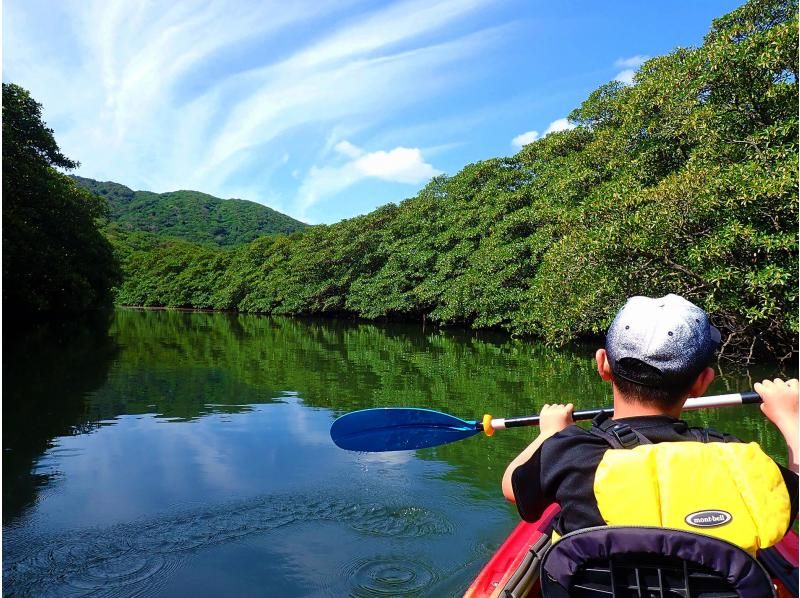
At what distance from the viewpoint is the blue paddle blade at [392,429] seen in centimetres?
271

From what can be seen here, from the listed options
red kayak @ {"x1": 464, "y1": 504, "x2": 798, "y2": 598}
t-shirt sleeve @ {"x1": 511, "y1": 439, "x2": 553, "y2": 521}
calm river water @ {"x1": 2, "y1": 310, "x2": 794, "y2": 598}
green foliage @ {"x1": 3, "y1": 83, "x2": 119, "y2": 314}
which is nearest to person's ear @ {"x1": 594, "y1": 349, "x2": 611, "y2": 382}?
t-shirt sleeve @ {"x1": 511, "y1": 439, "x2": 553, "y2": 521}

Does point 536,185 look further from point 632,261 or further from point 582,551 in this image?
point 582,551

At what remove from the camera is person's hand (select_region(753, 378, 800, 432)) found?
4.57 ft

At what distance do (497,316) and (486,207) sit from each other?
479 centimetres

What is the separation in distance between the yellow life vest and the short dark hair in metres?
0.17

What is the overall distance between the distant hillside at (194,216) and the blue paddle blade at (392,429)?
94776 mm

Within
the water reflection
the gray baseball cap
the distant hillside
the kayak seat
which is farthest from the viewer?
the distant hillside

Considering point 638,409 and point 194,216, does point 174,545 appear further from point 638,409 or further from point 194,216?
point 194,216

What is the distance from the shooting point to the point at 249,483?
4.80 m

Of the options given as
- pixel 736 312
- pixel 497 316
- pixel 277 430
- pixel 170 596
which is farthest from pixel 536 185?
pixel 170 596

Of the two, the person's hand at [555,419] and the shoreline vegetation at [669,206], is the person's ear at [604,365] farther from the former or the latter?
the shoreline vegetation at [669,206]

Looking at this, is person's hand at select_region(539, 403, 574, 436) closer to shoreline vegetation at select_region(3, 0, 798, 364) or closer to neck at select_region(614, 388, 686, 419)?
neck at select_region(614, 388, 686, 419)

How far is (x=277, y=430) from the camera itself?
6570 mm

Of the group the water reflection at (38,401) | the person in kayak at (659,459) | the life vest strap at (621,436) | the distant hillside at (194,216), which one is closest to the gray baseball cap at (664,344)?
the person in kayak at (659,459)
